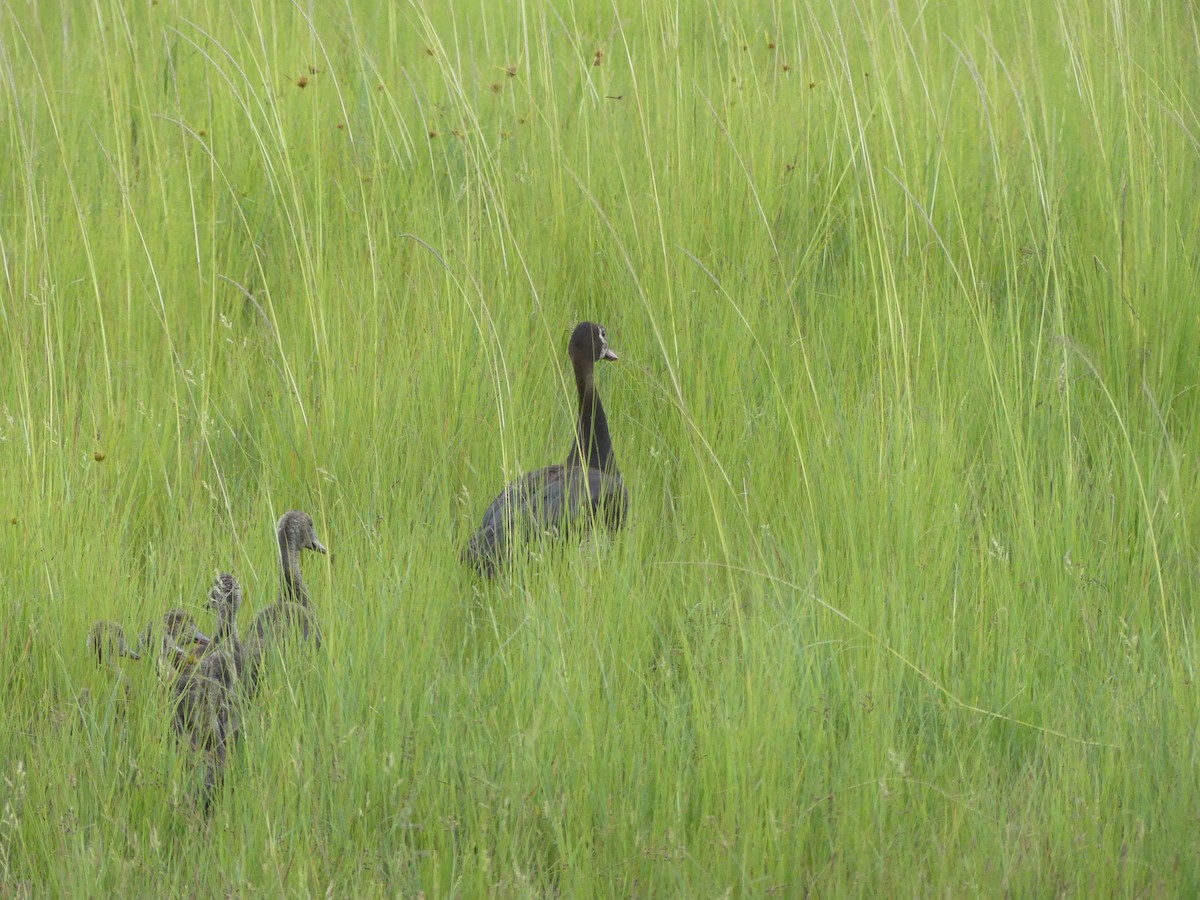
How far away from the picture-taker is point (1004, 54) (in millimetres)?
5867

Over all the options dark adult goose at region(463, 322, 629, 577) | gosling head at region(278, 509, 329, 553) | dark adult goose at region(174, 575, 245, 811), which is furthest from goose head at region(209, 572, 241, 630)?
dark adult goose at region(463, 322, 629, 577)

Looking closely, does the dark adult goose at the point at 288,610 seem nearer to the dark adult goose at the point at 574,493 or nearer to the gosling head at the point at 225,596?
the gosling head at the point at 225,596

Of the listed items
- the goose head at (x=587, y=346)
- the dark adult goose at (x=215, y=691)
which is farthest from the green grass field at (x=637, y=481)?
the goose head at (x=587, y=346)

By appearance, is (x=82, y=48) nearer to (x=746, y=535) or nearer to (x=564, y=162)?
(x=564, y=162)

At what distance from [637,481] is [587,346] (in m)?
0.42

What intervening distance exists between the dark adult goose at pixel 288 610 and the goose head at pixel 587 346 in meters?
0.98

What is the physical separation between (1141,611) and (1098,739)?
0.49 m

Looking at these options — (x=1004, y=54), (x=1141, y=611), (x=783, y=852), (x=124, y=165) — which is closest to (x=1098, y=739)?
(x=1141, y=611)

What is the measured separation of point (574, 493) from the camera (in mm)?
3508

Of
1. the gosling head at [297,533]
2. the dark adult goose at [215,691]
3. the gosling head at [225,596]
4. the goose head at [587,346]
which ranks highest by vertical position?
the goose head at [587,346]

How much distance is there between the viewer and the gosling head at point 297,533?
10.0 feet

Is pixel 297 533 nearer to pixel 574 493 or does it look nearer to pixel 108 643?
pixel 108 643

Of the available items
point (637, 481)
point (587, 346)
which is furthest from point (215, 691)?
point (587, 346)

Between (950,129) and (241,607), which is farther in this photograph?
(950,129)
